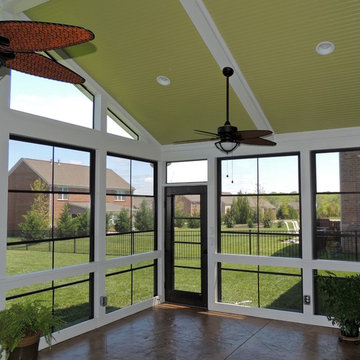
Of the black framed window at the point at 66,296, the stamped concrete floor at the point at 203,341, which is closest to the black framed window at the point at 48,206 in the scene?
the black framed window at the point at 66,296

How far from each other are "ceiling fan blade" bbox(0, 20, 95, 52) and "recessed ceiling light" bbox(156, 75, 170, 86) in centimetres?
311

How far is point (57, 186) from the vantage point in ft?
16.2

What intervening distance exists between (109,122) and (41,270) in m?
2.46

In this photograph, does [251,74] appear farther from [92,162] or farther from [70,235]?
[70,235]

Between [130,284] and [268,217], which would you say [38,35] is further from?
[130,284]

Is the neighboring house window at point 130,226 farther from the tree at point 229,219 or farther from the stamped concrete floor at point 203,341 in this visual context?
the tree at point 229,219

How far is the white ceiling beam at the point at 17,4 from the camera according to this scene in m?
4.08

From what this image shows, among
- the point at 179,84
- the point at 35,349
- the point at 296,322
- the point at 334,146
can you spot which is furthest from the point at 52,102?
the point at 296,322

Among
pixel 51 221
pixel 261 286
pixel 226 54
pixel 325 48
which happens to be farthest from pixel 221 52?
pixel 261 286

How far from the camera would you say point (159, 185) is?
6.89 metres

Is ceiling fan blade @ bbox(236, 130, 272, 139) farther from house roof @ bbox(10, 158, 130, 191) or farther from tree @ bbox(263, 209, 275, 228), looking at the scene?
house roof @ bbox(10, 158, 130, 191)

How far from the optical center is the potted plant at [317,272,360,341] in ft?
15.1

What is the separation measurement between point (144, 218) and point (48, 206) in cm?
207

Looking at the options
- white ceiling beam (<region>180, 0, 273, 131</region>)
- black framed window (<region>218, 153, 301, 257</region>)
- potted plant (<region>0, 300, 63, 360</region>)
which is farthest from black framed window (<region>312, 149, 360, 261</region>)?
potted plant (<region>0, 300, 63, 360</region>)
